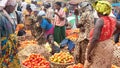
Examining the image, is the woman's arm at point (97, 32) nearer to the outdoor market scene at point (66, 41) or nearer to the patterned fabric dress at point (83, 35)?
the outdoor market scene at point (66, 41)

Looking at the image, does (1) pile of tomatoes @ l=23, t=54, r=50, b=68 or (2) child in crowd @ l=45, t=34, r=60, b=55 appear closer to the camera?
(1) pile of tomatoes @ l=23, t=54, r=50, b=68

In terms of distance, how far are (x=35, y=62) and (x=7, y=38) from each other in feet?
7.06

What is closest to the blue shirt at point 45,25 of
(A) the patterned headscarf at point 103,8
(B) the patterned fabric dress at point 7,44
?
(B) the patterned fabric dress at point 7,44

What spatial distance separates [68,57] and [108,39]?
96.5 inches

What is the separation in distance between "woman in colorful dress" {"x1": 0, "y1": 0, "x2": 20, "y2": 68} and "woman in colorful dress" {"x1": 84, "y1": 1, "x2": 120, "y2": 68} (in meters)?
1.40

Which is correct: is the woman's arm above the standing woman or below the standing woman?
above

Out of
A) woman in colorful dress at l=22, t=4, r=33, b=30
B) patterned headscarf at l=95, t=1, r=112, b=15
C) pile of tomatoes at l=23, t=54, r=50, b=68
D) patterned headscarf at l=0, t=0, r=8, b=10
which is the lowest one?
woman in colorful dress at l=22, t=4, r=33, b=30

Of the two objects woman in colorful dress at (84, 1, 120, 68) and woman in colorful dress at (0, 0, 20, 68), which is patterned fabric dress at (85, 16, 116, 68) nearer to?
woman in colorful dress at (84, 1, 120, 68)

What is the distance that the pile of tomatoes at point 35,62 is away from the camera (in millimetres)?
7168

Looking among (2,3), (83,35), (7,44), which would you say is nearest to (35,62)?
(83,35)

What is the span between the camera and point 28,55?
321 inches

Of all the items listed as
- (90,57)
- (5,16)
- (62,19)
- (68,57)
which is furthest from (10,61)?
(62,19)

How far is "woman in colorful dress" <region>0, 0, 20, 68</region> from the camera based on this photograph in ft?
17.1

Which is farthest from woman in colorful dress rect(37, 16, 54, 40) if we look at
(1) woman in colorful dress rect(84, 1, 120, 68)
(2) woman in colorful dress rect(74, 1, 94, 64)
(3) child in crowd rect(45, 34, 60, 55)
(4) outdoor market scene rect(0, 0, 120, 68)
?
(1) woman in colorful dress rect(84, 1, 120, 68)
